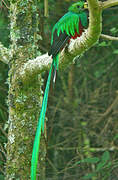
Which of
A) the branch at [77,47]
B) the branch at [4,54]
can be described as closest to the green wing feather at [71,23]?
the branch at [77,47]

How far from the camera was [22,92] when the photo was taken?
2.18 meters

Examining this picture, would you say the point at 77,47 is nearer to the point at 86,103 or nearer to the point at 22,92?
the point at 22,92

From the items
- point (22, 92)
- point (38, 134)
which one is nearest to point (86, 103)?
point (22, 92)

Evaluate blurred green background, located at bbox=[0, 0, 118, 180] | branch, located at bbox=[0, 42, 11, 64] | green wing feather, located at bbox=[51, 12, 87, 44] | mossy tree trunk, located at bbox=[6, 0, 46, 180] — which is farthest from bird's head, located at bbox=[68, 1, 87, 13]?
blurred green background, located at bbox=[0, 0, 118, 180]

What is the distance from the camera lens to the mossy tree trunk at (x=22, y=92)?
2.12 meters

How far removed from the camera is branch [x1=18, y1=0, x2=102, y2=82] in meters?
1.46

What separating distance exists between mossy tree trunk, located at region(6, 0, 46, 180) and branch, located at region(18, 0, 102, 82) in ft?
0.24

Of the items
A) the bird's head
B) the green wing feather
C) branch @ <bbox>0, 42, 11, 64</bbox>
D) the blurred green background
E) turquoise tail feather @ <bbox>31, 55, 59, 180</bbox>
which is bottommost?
the blurred green background

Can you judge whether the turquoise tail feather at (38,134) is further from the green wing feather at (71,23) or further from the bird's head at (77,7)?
the bird's head at (77,7)

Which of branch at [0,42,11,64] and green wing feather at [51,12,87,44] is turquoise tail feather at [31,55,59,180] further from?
branch at [0,42,11,64]

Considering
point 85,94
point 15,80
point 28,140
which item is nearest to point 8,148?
point 28,140

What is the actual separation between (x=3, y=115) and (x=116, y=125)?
1642 mm

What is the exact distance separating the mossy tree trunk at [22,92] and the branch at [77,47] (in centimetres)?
7

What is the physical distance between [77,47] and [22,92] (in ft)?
2.04
